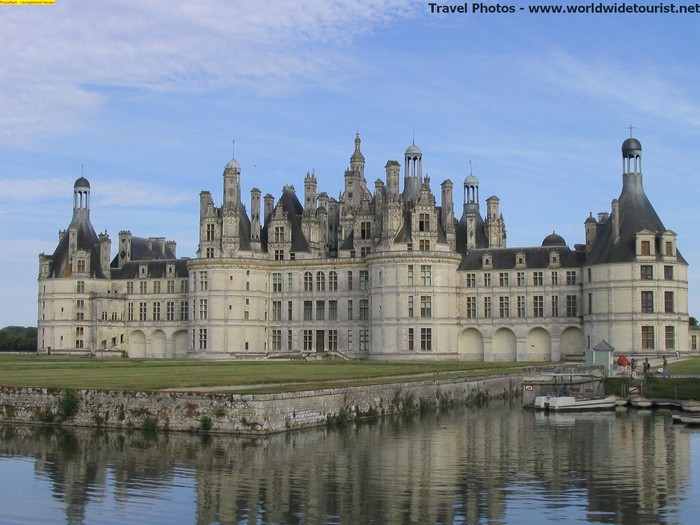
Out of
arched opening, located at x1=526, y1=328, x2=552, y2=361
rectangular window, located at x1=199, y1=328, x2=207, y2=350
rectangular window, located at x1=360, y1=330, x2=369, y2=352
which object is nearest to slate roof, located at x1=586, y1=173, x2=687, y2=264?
arched opening, located at x1=526, y1=328, x2=552, y2=361

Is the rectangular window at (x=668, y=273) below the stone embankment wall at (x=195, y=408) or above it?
above

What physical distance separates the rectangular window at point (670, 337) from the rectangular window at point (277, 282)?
99.9 feet

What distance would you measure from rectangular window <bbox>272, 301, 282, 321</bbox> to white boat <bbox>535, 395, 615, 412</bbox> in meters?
38.9

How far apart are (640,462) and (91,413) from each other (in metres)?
18.2

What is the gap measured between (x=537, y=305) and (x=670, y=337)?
33.3 feet

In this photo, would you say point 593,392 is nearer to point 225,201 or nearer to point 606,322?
point 606,322

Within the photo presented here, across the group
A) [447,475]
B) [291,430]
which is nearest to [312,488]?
[447,475]

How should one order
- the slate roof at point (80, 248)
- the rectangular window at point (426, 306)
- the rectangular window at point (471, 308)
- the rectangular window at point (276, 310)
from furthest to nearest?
1. the slate roof at point (80, 248)
2. the rectangular window at point (276, 310)
3. the rectangular window at point (471, 308)
4. the rectangular window at point (426, 306)

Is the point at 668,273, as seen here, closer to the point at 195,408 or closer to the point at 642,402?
the point at 642,402

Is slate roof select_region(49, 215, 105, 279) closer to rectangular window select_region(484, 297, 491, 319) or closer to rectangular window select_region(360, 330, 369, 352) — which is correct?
rectangular window select_region(360, 330, 369, 352)

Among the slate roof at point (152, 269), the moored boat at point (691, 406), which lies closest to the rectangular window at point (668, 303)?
the moored boat at point (691, 406)

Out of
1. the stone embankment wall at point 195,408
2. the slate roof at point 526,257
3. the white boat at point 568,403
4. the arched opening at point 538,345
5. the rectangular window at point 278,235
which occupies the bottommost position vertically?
the white boat at point 568,403

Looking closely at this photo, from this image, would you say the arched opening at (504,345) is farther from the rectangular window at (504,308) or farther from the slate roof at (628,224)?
the slate roof at (628,224)

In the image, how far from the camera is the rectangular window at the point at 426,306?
72625 millimetres
